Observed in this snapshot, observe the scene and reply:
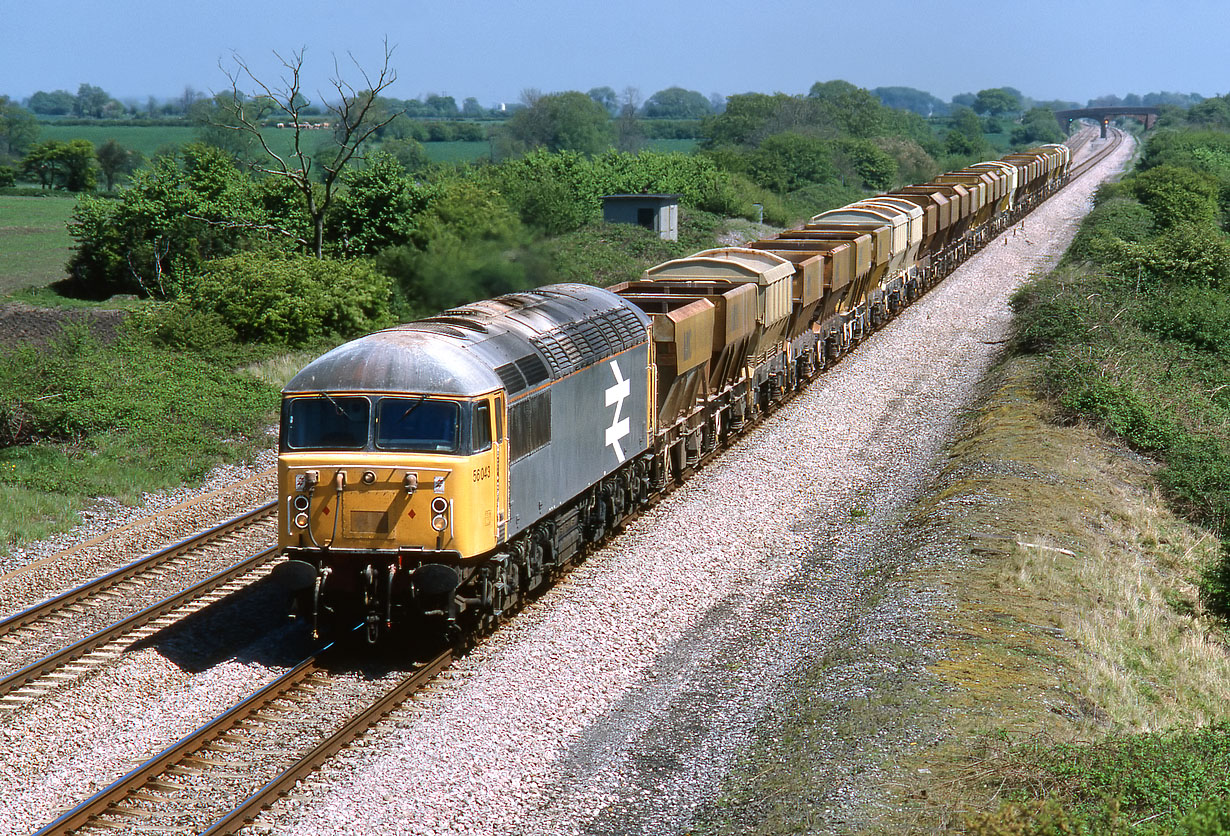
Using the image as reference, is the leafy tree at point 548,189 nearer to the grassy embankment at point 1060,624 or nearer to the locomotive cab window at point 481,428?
the grassy embankment at point 1060,624

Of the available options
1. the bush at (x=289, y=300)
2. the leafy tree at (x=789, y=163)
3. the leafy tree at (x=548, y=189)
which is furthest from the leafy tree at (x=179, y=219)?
the leafy tree at (x=789, y=163)

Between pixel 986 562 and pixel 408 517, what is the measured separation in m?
8.75

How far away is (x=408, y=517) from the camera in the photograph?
13.6 meters

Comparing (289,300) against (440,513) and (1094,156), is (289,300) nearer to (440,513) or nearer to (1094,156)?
(440,513)

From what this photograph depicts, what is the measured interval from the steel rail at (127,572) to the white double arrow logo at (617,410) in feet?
21.1

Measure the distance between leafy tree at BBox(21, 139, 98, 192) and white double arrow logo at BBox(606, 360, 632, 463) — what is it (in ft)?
320

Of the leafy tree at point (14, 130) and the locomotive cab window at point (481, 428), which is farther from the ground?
the leafy tree at point (14, 130)

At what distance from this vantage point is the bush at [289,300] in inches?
1305

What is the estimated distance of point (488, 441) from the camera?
45.9 ft

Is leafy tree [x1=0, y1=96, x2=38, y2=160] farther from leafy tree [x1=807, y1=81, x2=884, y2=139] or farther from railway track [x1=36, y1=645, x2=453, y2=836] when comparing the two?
railway track [x1=36, y1=645, x2=453, y2=836]

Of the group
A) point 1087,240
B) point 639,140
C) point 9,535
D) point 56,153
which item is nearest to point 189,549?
point 9,535

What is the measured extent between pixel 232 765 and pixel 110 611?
5.48m

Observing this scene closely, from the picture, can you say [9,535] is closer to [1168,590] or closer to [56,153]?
[1168,590]

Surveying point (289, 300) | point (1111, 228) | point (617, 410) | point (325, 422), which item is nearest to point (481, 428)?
point (325, 422)
